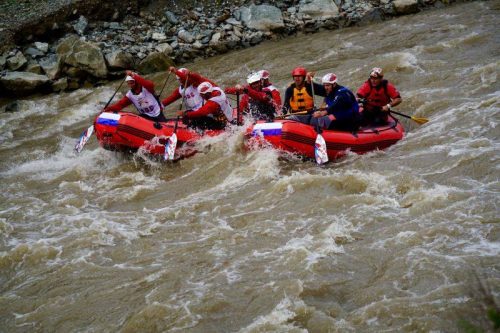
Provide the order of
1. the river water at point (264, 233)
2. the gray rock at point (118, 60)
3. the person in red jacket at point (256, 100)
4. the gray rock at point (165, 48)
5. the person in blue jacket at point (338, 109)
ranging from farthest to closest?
the gray rock at point (165, 48)
the gray rock at point (118, 60)
the person in red jacket at point (256, 100)
the person in blue jacket at point (338, 109)
the river water at point (264, 233)

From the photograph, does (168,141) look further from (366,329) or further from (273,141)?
(366,329)

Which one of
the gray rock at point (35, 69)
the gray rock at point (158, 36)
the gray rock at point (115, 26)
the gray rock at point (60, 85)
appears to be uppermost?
the gray rock at point (115, 26)

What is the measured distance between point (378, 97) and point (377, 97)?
0.02 metres

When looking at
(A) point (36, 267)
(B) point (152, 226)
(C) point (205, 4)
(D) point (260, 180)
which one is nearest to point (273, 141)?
(D) point (260, 180)

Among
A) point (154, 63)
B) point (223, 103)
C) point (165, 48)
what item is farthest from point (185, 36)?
point (223, 103)

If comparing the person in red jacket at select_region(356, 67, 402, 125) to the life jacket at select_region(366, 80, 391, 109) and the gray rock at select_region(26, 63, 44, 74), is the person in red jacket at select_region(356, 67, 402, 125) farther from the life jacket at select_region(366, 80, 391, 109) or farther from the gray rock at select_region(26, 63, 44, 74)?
the gray rock at select_region(26, 63, 44, 74)

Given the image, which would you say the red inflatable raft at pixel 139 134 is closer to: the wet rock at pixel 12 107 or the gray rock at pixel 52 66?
the wet rock at pixel 12 107

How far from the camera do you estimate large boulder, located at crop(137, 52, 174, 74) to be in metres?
14.9

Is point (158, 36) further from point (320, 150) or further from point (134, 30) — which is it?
point (320, 150)

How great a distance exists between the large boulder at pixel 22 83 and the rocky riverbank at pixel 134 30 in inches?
0.9

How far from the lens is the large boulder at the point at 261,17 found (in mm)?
16219

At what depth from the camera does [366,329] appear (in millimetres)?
4754

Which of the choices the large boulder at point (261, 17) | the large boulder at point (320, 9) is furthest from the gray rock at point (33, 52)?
the large boulder at point (320, 9)

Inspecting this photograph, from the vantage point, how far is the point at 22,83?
14.1 metres
